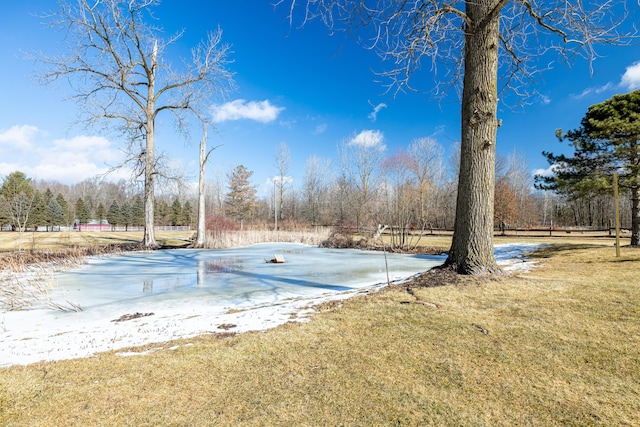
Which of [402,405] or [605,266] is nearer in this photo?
[402,405]

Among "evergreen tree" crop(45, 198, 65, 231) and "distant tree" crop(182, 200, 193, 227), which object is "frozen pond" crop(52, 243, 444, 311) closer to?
"evergreen tree" crop(45, 198, 65, 231)

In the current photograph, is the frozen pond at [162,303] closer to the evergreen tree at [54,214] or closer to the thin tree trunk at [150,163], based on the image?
the thin tree trunk at [150,163]

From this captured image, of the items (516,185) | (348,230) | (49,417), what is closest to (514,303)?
(49,417)

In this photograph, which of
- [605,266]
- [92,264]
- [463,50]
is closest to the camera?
[463,50]

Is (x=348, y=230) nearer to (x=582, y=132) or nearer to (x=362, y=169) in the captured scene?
(x=582, y=132)

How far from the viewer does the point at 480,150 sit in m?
5.18

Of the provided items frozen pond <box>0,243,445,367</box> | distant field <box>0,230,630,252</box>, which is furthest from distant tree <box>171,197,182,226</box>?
frozen pond <box>0,243,445,367</box>

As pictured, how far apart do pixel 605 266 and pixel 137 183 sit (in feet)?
54.6

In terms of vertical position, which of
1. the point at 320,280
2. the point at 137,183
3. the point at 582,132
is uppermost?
the point at 582,132

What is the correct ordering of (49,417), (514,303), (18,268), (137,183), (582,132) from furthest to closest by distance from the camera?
1. (137,183)
2. (582,132)
3. (18,268)
4. (514,303)
5. (49,417)

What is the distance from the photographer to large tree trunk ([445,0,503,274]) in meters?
5.10

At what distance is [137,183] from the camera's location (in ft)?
48.0

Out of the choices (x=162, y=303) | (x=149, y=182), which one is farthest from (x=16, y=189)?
(x=162, y=303)

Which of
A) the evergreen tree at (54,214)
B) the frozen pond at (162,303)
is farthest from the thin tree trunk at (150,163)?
the evergreen tree at (54,214)
